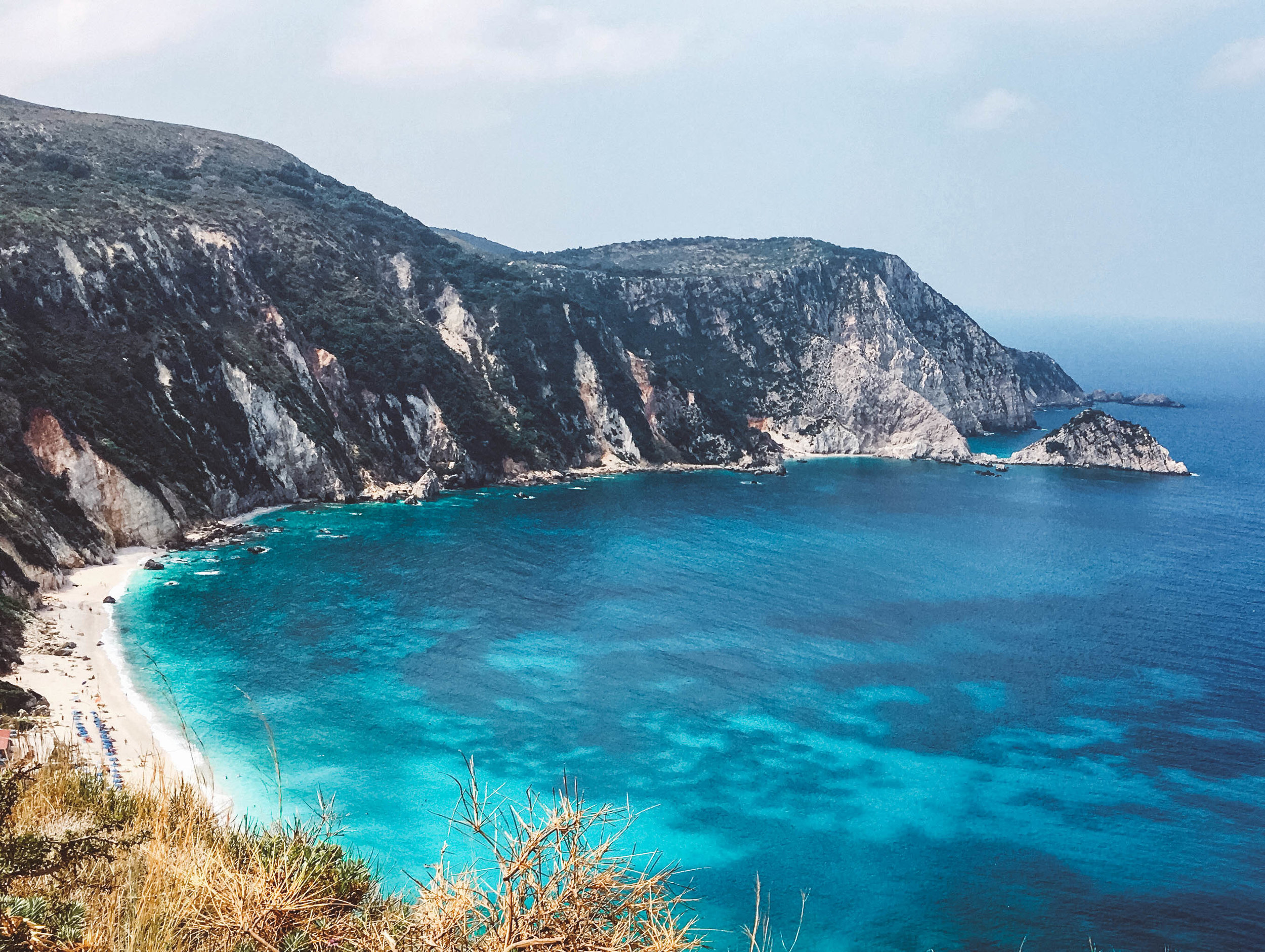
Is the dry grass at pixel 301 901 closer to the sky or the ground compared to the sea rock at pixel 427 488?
closer to the sky

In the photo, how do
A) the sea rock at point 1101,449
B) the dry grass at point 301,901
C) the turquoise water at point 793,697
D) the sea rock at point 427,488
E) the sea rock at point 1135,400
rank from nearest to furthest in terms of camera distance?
the dry grass at point 301,901
the turquoise water at point 793,697
the sea rock at point 427,488
the sea rock at point 1101,449
the sea rock at point 1135,400

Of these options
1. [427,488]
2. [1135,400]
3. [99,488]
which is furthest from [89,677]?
[1135,400]

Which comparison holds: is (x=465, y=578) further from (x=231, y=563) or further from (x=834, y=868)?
(x=834, y=868)

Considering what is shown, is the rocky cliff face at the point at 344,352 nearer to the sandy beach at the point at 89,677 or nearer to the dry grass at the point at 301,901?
the sandy beach at the point at 89,677

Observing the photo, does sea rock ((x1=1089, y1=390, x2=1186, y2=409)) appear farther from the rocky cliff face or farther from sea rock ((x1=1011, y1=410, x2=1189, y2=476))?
sea rock ((x1=1011, y1=410, x2=1189, y2=476))

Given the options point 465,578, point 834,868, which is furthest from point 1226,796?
point 465,578

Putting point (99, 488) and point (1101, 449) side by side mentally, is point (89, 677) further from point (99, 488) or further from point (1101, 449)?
point (1101, 449)

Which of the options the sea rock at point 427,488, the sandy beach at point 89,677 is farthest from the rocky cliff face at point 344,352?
the sea rock at point 427,488
